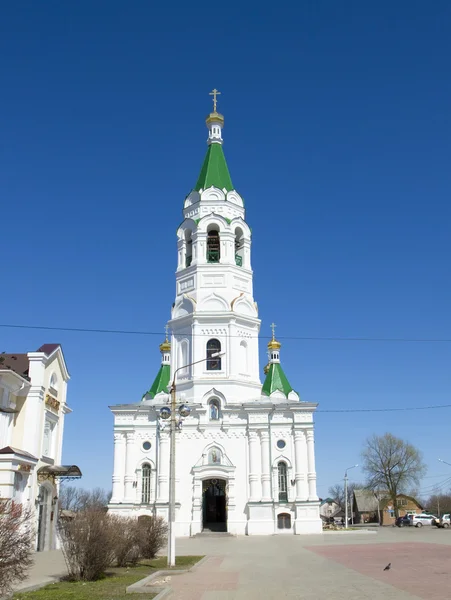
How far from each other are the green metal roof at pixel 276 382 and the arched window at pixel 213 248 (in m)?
9.45

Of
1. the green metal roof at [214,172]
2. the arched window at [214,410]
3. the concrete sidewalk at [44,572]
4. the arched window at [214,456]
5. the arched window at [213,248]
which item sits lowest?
the concrete sidewalk at [44,572]

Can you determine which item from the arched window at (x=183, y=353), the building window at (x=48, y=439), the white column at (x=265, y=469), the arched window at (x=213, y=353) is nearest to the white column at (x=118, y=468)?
the arched window at (x=183, y=353)

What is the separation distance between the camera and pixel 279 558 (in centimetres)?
2180

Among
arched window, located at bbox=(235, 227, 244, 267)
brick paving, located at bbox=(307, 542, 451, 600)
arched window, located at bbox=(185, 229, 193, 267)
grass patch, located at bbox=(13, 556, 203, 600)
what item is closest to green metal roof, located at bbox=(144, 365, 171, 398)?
arched window, located at bbox=(185, 229, 193, 267)

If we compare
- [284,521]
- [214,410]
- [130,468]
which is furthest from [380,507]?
[130,468]

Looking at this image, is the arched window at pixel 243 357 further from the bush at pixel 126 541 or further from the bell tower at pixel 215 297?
the bush at pixel 126 541

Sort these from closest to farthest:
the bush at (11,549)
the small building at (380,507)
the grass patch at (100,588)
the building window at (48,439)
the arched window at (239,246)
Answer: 1. the bush at (11,549)
2. the grass patch at (100,588)
3. the building window at (48,439)
4. the arched window at (239,246)
5. the small building at (380,507)

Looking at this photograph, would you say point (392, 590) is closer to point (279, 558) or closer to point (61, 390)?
point (279, 558)

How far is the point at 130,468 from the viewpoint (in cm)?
4153

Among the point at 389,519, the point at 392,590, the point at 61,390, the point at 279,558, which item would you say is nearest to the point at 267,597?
the point at 392,590

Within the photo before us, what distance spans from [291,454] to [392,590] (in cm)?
2877

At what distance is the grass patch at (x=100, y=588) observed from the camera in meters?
12.5

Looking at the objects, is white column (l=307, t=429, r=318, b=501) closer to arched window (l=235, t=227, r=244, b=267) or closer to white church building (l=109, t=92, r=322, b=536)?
white church building (l=109, t=92, r=322, b=536)

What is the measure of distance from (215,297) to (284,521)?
1633cm
